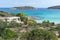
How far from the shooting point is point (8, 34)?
35.9 ft

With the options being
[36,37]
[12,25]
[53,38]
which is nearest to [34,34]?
[36,37]

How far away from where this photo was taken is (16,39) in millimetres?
10664

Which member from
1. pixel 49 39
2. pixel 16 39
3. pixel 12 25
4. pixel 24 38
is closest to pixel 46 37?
pixel 49 39

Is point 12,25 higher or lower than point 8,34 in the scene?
lower

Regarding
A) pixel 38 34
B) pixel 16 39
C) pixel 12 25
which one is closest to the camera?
pixel 38 34

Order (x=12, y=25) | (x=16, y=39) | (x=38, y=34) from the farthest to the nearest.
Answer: (x=12, y=25) → (x=16, y=39) → (x=38, y=34)

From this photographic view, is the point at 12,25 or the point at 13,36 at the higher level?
the point at 13,36

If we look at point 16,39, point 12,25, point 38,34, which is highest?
point 38,34

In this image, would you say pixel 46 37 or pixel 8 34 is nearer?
pixel 46 37

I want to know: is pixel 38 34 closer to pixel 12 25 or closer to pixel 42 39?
pixel 42 39

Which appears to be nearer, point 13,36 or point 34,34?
point 34,34

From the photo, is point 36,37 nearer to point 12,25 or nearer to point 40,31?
point 40,31

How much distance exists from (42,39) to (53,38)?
0.43 meters

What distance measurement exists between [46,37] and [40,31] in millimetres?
331
